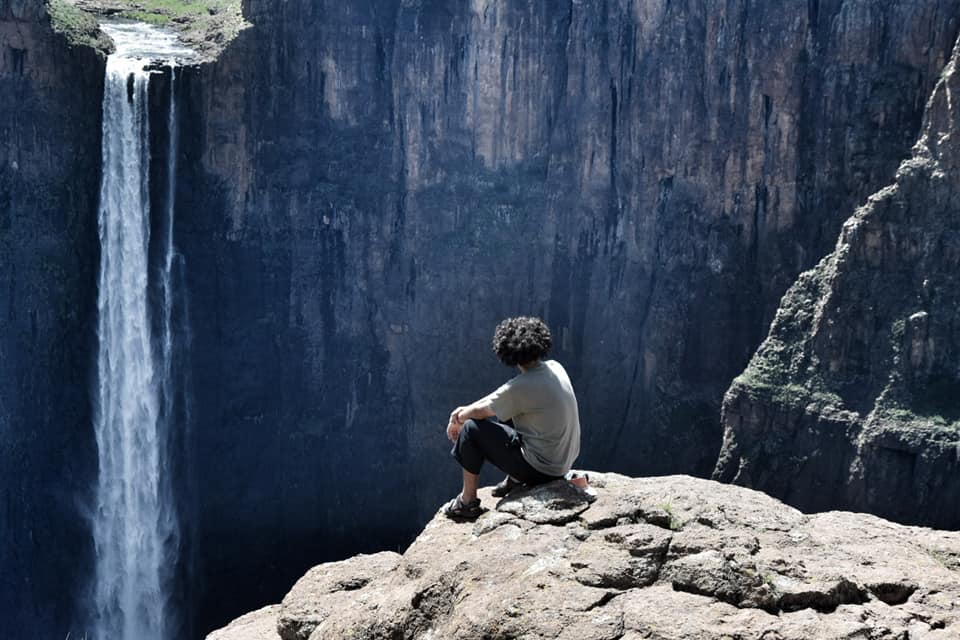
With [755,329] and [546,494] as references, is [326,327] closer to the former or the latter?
[755,329]

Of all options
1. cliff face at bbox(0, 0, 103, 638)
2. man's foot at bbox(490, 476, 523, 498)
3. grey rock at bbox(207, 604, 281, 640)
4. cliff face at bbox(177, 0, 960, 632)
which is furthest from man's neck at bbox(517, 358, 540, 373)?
cliff face at bbox(0, 0, 103, 638)

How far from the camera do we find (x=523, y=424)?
11.1 meters

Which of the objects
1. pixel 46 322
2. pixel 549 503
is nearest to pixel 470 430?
pixel 549 503

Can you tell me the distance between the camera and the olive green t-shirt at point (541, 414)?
11.0 m

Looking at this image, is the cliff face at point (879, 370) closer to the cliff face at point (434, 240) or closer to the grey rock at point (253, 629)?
the cliff face at point (434, 240)

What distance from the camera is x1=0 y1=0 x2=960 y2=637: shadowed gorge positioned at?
4109cm

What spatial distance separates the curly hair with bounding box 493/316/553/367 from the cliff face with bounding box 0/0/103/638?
35000mm

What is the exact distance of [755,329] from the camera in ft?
134

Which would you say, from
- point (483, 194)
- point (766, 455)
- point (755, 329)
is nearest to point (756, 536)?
point (766, 455)

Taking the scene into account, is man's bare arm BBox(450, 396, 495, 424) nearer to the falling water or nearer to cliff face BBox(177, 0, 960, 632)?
cliff face BBox(177, 0, 960, 632)

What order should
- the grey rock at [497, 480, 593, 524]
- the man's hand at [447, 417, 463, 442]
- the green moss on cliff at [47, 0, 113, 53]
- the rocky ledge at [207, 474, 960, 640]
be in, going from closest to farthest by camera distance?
the rocky ledge at [207, 474, 960, 640]
the grey rock at [497, 480, 593, 524]
the man's hand at [447, 417, 463, 442]
the green moss on cliff at [47, 0, 113, 53]

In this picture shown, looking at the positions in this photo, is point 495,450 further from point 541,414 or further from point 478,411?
point 541,414

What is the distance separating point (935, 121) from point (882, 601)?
1093 inches

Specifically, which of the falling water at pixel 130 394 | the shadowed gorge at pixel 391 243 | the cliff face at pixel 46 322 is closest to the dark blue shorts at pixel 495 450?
the shadowed gorge at pixel 391 243
